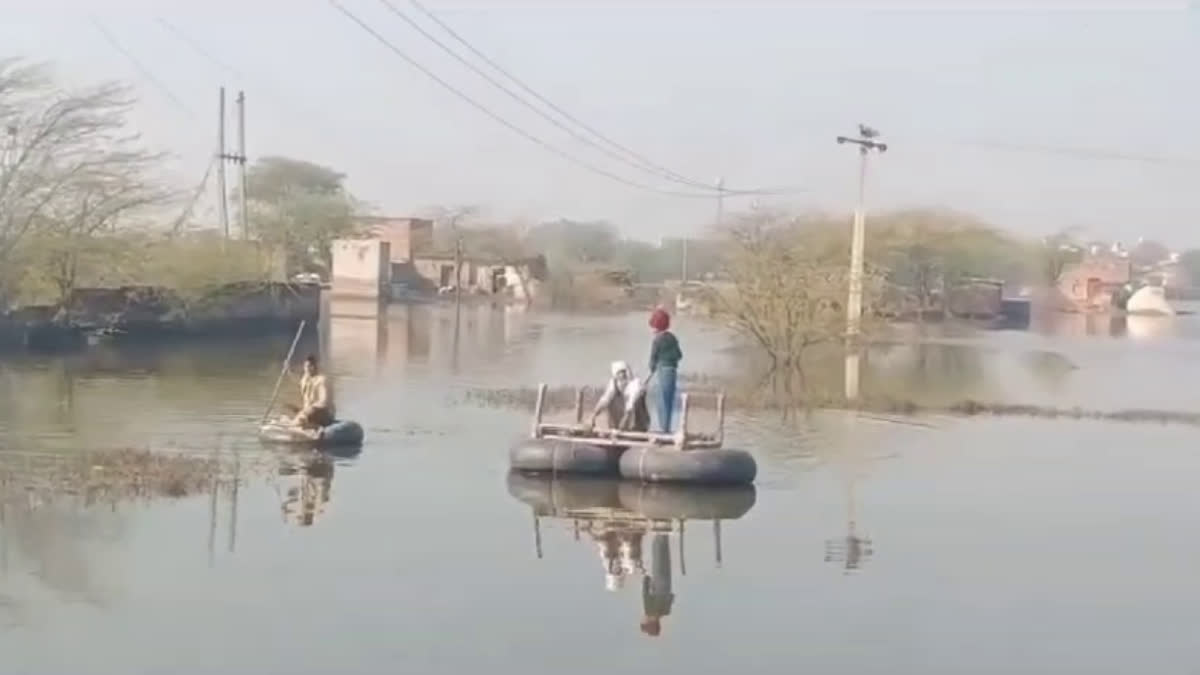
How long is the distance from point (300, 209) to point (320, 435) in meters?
61.3

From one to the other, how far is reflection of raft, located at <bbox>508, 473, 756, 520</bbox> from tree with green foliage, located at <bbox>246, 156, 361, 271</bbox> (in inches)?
2209

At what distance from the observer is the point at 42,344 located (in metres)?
38.8

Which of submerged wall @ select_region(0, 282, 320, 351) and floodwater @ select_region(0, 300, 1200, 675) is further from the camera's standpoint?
submerged wall @ select_region(0, 282, 320, 351)

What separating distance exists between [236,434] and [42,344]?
19271 mm

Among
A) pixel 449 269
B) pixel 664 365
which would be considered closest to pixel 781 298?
pixel 664 365

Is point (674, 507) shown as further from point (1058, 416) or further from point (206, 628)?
point (1058, 416)

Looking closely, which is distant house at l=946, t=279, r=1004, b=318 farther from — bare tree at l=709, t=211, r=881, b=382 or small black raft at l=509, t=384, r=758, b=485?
small black raft at l=509, t=384, r=758, b=485

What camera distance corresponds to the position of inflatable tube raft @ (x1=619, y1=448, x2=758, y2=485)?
17078 mm

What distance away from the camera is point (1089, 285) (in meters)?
105

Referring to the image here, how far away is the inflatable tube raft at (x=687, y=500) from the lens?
628 inches

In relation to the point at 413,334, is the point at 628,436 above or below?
above

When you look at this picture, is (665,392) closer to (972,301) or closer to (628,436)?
(628,436)

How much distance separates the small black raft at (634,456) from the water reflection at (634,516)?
0.12 m

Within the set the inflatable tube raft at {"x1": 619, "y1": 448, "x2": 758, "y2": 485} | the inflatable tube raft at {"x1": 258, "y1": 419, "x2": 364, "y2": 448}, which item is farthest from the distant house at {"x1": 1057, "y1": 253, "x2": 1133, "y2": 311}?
the inflatable tube raft at {"x1": 619, "y1": 448, "x2": 758, "y2": 485}
